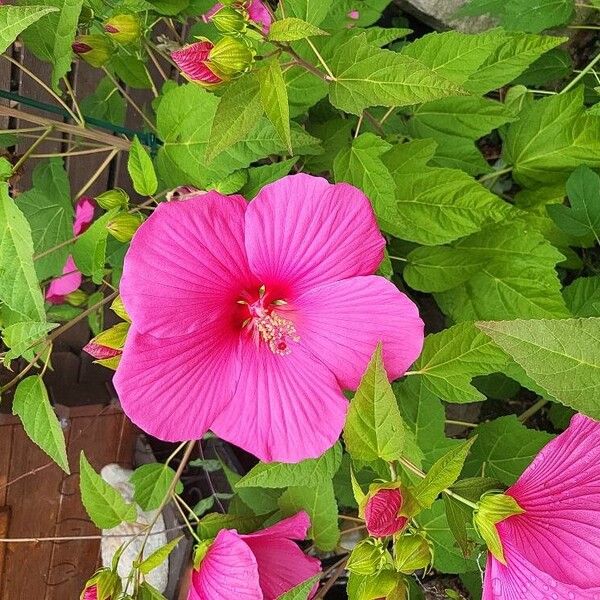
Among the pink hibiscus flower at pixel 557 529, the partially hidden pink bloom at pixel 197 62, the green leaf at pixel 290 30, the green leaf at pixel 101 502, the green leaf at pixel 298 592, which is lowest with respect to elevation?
the green leaf at pixel 101 502

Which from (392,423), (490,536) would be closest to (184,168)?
(392,423)

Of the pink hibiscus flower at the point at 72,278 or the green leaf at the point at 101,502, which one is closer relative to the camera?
the green leaf at the point at 101,502

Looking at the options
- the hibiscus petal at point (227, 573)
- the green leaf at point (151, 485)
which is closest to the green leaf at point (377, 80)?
the hibiscus petal at point (227, 573)

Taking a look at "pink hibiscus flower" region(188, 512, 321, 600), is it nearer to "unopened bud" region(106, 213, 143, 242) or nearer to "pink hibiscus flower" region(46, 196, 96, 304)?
"unopened bud" region(106, 213, 143, 242)

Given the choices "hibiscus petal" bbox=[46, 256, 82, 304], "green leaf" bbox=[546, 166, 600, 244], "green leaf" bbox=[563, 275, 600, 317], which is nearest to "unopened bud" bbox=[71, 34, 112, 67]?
"hibiscus petal" bbox=[46, 256, 82, 304]

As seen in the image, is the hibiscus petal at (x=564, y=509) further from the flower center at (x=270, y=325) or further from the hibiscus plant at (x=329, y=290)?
the flower center at (x=270, y=325)

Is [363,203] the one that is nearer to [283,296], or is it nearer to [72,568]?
[283,296]

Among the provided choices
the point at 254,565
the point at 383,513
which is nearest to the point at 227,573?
the point at 254,565
